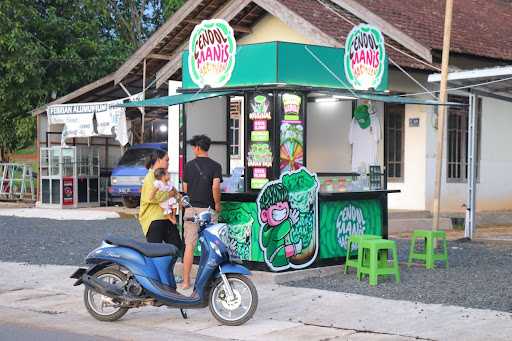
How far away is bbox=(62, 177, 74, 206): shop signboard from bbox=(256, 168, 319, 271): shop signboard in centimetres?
1272

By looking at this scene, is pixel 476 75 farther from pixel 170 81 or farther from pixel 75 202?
pixel 75 202

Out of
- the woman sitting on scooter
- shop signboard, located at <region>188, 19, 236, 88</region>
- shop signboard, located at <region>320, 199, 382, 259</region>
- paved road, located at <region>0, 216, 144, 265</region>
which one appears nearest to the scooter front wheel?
the woman sitting on scooter

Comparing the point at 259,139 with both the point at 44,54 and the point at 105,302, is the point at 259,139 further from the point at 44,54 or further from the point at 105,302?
the point at 44,54

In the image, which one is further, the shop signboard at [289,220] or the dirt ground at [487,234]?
the dirt ground at [487,234]

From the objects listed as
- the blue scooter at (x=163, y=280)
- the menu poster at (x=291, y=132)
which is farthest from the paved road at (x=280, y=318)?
the menu poster at (x=291, y=132)

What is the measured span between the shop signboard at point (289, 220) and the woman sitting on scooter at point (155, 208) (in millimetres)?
1257

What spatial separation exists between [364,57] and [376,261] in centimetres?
304

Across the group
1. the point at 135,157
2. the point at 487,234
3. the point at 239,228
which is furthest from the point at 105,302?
the point at 135,157

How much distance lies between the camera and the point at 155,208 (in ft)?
31.3

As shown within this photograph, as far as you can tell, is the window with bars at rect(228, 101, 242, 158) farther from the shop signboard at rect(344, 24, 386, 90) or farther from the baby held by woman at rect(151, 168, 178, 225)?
the baby held by woman at rect(151, 168, 178, 225)

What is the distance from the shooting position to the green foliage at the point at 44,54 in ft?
84.5

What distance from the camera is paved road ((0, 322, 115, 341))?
753cm

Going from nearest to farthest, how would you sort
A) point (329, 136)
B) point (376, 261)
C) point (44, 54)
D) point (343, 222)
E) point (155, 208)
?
1. point (155, 208)
2. point (376, 261)
3. point (343, 222)
4. point (329, 136)
5. point (44, 54)

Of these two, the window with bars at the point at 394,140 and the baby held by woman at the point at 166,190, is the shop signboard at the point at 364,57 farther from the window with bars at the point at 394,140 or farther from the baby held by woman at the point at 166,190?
the window with bars at the point at 394,140
